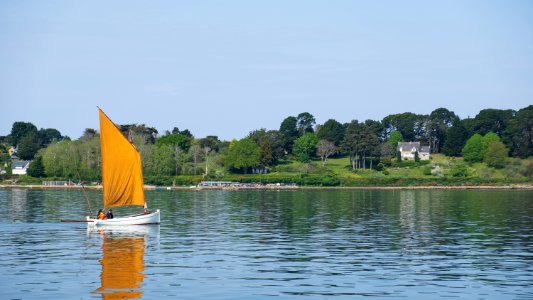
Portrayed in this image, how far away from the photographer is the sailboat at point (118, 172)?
6775 centimetres

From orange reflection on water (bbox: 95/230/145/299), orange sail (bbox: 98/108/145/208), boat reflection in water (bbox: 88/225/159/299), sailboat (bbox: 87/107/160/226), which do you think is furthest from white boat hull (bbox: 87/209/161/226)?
orange reflection on water (bbox: 95/230/145/299)

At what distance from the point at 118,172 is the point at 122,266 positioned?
25.5m

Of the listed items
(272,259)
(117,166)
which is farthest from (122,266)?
(117,166)

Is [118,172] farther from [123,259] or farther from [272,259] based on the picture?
[272,259]

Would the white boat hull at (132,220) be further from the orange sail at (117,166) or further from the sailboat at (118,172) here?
the orange sail at (117,166)

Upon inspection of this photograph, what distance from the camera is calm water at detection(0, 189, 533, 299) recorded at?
1431 inches

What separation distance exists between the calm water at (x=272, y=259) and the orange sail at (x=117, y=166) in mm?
4431

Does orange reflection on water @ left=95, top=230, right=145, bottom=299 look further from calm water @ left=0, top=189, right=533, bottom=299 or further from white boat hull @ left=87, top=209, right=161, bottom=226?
white boat hull @ left=87, top=209, right=161, bottom=226

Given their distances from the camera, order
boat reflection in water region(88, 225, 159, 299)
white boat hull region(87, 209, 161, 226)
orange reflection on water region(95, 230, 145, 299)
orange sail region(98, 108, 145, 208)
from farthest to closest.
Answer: white boat hull region(87, 209, 161, 226), orange sail region(98, 108, 145, 208), boat reflection in water region(88, 225, 159, 299), orange reflection on water region(95, 230, 145, 299)

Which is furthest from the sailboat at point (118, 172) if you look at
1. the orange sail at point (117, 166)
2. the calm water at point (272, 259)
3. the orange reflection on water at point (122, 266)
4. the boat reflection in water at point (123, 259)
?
the orange reflection on water at point (122, 266)

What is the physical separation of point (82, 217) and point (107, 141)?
1897 centimetres

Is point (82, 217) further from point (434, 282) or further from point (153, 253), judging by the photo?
point (434, 282)

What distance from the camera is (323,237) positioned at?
2379 inches

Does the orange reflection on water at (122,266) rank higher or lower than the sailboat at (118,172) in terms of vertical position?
lower
